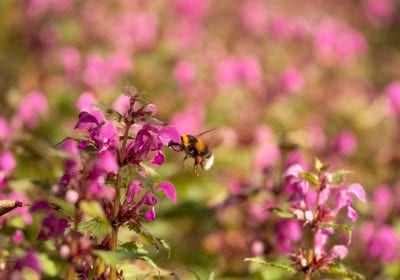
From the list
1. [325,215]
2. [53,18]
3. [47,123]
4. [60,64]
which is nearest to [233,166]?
[47,123]

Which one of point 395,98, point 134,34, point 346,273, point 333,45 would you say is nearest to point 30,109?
point 395,98

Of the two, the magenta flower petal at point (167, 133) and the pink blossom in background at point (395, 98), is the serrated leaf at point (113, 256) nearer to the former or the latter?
the magenta flower petal at point (167, 133)

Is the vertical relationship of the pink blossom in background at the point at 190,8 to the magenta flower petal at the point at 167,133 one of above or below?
above

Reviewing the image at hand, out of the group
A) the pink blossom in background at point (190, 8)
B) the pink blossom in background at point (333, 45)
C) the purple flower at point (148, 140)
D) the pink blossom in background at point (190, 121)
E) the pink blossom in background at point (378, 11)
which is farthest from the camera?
the pink blossom in background at point (378, 11)

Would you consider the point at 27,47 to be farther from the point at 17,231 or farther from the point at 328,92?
the point at 17,231

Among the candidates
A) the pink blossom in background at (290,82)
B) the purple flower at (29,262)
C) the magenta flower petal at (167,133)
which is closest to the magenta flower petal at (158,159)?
the magenta flower petal at (167,133)

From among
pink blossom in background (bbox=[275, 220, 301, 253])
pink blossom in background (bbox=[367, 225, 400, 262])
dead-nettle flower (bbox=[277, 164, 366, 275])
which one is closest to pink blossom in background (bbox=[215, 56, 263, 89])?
pink blossom in background (bbox=[367, 225, 400, 262])

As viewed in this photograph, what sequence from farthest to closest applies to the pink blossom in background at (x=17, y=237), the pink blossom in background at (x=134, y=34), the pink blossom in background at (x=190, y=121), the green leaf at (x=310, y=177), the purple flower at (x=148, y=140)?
the pink blossom in background at (x=134, y=34)
the pink blossom in background at (x=190, y=121)
the pink blossom in background at (x=17, y=237)
the green leaf at (x=310, y=177)
the purple flower at (x=148, y=140)

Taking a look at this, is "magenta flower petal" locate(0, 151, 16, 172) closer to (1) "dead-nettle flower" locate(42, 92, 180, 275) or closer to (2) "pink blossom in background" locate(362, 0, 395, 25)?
(1) "dead-nettle flower" locate(42, 92, 180, 275)
